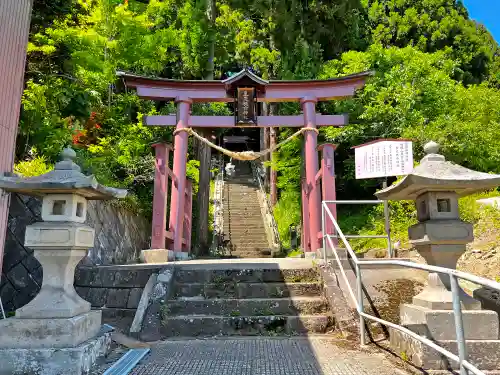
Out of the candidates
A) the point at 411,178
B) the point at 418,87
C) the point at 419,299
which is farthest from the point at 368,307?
the point at 418,87

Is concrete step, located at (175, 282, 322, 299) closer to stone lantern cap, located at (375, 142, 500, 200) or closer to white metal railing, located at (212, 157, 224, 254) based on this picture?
stone lantern cap, located at (375, 142, 500, 200)

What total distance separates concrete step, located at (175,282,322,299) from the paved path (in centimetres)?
90

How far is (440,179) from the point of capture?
3.49 meters

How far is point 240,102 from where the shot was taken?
935 centimetres

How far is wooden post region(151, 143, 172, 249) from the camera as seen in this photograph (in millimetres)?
8273

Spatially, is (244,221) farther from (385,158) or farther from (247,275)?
(247,275)

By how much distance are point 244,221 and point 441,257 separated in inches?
487

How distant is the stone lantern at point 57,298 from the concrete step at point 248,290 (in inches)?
64.7

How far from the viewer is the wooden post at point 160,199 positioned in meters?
8.27

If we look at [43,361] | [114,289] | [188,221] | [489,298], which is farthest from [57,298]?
[188,221]

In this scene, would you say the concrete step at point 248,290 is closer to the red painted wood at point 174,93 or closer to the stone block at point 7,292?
the stone block at point 7,292

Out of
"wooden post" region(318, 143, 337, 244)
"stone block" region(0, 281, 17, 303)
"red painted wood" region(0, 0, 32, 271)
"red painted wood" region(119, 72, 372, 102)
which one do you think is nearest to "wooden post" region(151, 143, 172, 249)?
"red painted wood" region(119, 72, 372, 102)

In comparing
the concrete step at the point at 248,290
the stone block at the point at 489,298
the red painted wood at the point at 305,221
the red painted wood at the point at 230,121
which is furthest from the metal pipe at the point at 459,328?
the red painted wood at the point at 230,121

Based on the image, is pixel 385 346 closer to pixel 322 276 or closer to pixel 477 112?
pixel 322 276
